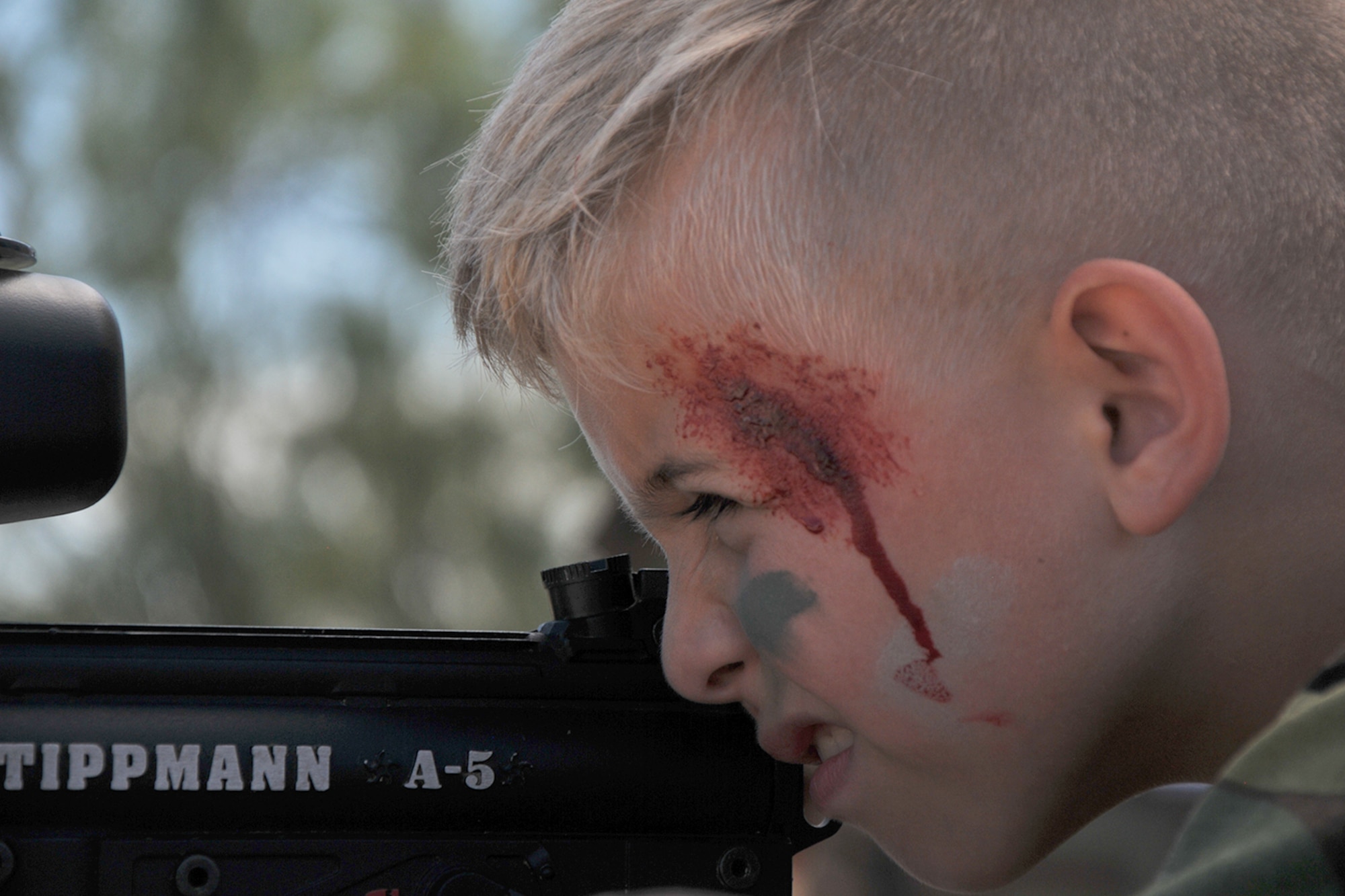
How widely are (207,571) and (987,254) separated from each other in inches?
193

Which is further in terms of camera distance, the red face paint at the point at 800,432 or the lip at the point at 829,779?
the lip at the point at 829,779

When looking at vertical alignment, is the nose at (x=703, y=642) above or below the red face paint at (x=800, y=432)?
below

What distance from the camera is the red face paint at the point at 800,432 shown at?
0.95 metres

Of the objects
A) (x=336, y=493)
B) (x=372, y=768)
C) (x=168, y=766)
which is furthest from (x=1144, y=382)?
(x=336, y=493)

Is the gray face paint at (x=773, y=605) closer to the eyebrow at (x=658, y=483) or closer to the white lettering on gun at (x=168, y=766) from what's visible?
the eyebrow at (x=658, y=483)

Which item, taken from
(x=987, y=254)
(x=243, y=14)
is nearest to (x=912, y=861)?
(x=987, y=254)

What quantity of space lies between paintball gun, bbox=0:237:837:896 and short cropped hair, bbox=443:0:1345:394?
44 cm

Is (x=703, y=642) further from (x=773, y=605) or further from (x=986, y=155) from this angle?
(x=986, y=155)

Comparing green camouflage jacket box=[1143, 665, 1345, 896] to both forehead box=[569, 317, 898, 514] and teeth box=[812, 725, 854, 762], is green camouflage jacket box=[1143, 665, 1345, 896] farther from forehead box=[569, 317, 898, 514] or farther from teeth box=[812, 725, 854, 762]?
teeth box=[812, 725, 854, 762]

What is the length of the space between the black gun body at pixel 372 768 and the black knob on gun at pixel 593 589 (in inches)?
1.3

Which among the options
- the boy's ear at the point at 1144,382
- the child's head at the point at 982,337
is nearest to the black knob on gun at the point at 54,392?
the child's head at the point at 982,337

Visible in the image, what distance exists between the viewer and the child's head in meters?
0.89

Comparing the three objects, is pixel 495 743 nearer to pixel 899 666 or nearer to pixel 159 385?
pixel 899 666

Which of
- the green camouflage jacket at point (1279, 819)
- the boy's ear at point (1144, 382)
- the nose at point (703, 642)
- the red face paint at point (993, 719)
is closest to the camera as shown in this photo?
the green camouflage jacket at point (1279, 819)
